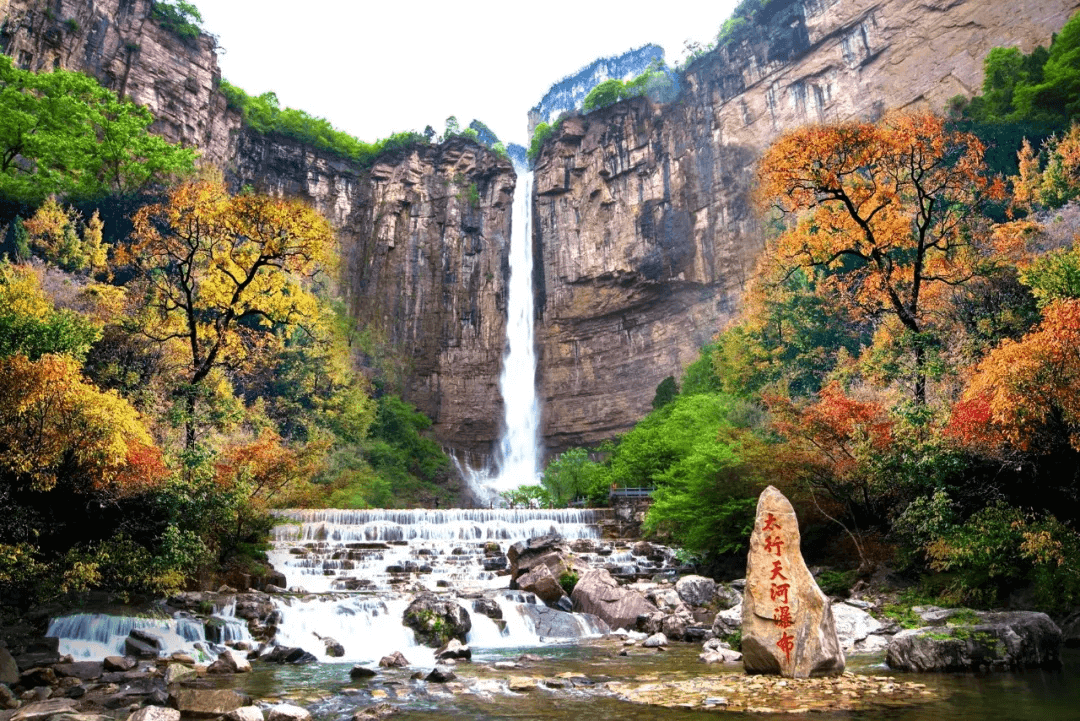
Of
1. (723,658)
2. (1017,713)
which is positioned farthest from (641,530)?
(1017,713)

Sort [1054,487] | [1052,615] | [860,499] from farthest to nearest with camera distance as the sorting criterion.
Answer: [860,499] → [1054,487] → [1052,615]

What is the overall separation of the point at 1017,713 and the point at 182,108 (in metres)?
41.7

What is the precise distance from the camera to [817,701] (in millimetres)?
5914

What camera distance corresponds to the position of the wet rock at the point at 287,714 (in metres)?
5.91

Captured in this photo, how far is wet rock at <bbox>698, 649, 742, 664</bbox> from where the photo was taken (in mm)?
8852

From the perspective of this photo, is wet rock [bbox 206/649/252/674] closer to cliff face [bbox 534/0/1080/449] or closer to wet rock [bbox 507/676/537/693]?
wet rock [bbox 507/676/537/693]

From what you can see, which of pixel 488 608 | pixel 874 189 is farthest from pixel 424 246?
pixel 488 608

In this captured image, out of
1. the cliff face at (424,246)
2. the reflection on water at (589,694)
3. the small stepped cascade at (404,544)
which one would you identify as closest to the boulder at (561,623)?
the reflection on water at (589,694)

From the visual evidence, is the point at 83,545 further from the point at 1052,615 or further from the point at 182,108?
the point at 182,108

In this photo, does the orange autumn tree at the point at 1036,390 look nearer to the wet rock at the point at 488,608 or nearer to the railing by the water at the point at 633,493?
the wet rock at the point at 488,608

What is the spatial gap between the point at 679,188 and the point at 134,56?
30623 millimetres

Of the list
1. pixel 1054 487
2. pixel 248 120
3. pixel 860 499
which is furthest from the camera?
pixel 248 120

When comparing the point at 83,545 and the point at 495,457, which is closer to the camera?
the point at 83,545

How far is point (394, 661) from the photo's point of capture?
31.5ft
